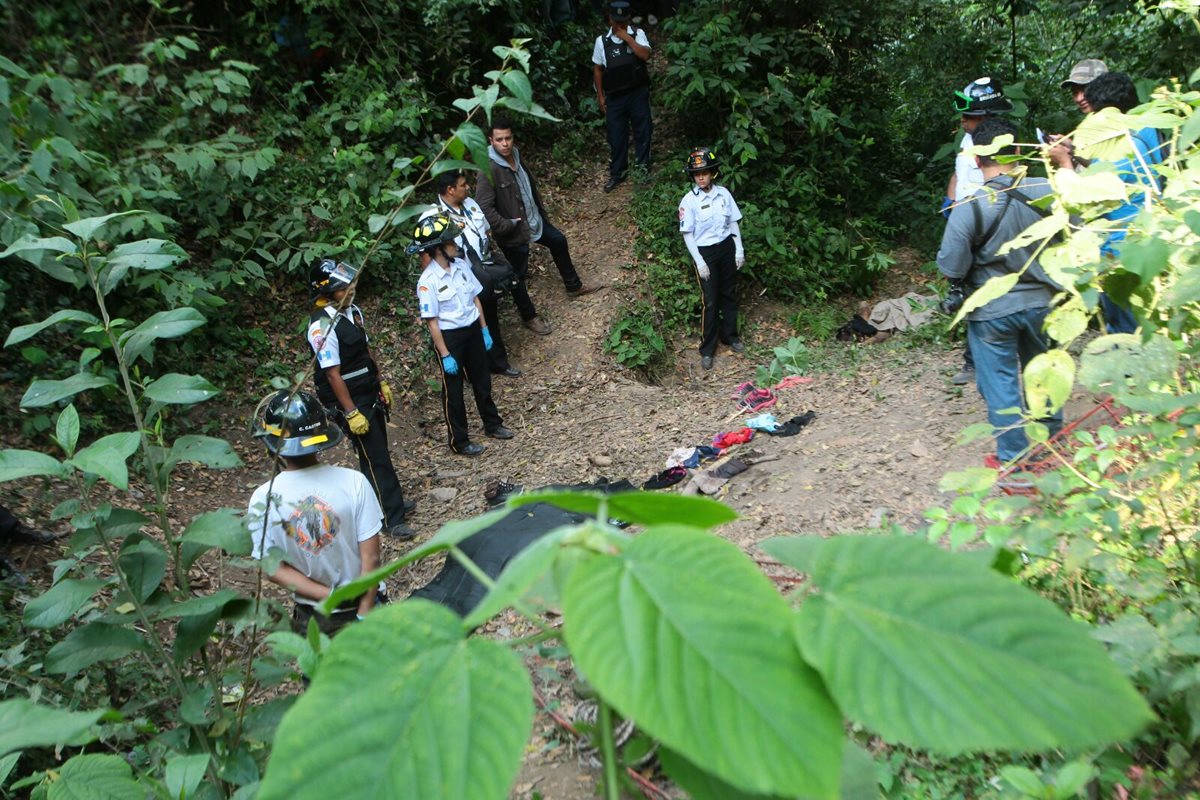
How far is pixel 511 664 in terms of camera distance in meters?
0.62

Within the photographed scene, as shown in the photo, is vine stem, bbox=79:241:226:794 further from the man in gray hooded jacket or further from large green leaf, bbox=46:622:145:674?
the man in gray hooded jacket

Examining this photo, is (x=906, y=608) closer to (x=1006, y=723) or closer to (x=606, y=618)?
(x=1006, y=723)

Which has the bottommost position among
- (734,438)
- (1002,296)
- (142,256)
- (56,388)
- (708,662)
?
(734,438)

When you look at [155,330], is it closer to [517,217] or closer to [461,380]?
[461,380]

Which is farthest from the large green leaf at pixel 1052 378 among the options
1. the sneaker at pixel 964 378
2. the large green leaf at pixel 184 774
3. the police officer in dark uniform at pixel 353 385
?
the sneaker at pixel 964 378

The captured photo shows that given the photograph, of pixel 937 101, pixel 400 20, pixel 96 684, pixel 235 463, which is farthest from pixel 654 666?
pixel 937 101

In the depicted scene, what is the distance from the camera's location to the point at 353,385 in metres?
5.68

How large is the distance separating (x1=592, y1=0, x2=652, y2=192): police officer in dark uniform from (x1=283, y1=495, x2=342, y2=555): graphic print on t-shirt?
7.69 metres

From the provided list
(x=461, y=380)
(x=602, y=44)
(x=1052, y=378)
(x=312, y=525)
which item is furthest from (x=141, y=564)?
(x=602, y=44)

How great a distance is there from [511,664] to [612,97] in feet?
32.8

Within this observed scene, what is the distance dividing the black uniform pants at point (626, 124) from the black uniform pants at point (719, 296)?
2.47 metres

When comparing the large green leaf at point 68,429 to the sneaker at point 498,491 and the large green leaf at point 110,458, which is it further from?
the sneaker at point 498,491

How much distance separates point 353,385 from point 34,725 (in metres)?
4.96

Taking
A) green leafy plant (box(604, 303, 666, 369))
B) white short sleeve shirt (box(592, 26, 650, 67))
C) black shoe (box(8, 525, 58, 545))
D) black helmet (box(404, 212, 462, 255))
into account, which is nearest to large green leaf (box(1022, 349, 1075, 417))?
black helmet (box(404, 212, 462, 255))
